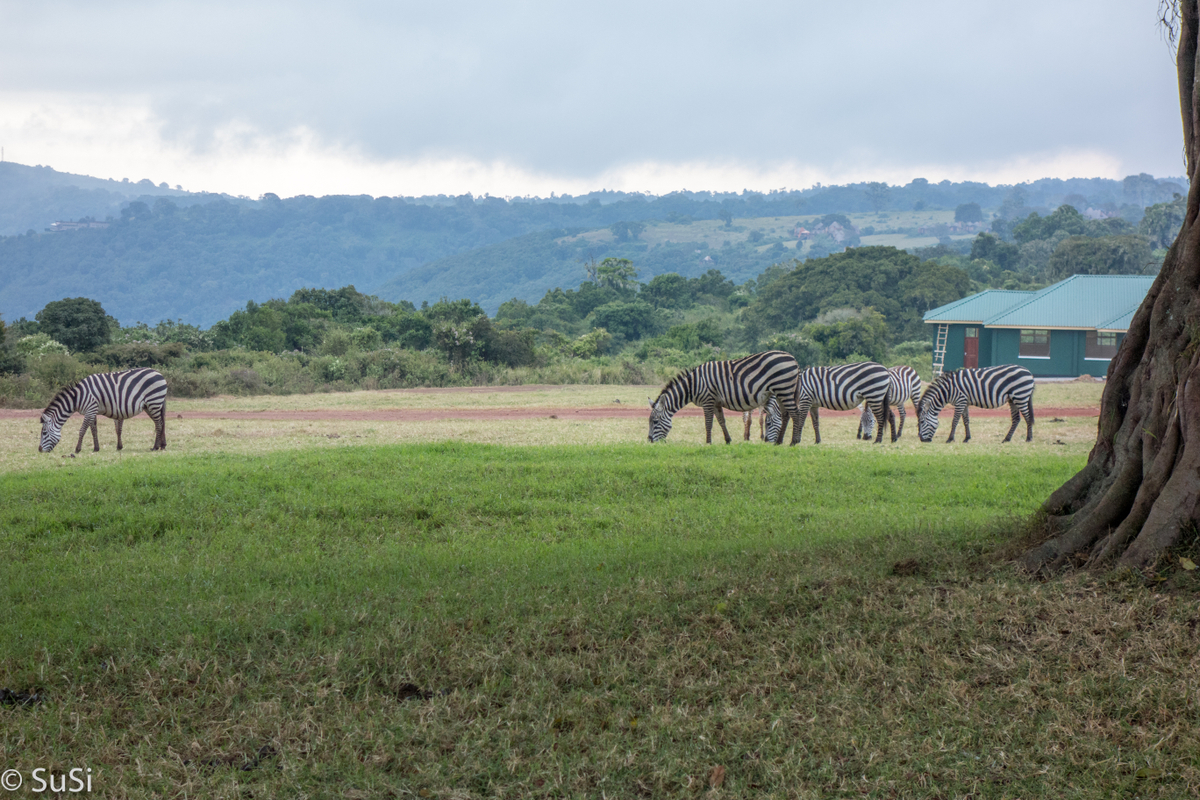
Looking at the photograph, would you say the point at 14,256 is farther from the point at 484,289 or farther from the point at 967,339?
the point at 967,339

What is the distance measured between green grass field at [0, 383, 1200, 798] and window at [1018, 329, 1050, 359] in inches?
1420

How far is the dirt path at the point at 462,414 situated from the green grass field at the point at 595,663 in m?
Answer: 15.9

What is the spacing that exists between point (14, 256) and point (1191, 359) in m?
188

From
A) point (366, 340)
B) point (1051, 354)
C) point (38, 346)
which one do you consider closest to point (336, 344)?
point (366, 340)

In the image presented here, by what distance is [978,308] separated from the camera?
143 ft

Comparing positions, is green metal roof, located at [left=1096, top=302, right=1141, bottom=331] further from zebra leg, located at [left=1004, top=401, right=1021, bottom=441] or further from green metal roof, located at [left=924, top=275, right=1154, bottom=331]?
zebra leg, located at [left=1004, top=401, right=1021, bottom=441]

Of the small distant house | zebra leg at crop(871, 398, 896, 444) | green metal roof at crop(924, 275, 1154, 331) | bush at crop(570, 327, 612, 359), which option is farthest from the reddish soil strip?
the small distant house

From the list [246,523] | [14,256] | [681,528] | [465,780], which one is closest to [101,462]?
[246,523]

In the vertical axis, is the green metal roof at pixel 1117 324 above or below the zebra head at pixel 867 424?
above

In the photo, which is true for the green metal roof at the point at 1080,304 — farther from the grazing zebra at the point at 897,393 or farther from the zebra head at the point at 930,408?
the zebra head at the point at 930,408

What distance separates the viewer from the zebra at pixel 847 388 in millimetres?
17953

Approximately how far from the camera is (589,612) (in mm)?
5520

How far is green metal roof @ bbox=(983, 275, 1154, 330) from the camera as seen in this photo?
39.6 meters

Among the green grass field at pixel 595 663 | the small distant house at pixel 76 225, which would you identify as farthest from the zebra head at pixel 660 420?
the small distant house at pixel 76 225
